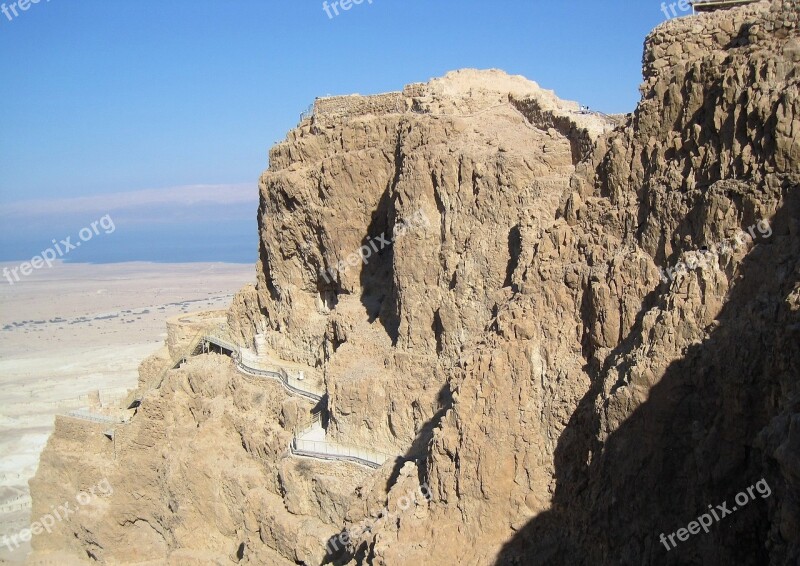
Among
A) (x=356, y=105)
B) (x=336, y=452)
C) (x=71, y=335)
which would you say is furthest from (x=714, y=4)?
(x=71, y=335)

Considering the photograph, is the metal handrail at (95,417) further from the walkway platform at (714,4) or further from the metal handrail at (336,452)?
the walkway platform at (714,4)

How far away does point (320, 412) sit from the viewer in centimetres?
2302

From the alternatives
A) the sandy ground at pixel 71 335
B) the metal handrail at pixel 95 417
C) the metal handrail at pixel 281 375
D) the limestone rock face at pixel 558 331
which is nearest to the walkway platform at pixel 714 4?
the limestone rock face at pixel 558 331

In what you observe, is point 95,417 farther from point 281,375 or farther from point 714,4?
point 714,4

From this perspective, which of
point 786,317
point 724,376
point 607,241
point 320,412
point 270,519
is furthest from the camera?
point 320,412

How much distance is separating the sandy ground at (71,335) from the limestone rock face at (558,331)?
1958cm

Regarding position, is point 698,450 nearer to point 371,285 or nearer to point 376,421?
point 376,421

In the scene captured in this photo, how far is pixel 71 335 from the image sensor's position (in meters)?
96.8

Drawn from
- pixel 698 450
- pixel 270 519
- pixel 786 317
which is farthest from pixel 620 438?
pixel 270 519

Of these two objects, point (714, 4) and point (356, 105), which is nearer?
point (714, 4)

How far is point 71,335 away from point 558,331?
310 feet

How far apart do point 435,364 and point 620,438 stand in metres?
9.39

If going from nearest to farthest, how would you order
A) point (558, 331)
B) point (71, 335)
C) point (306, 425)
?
point (558, 331) → point (306, 425) → point (71, 335)

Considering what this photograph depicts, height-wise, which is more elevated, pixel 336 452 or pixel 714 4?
pixel 714 4
